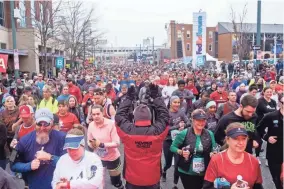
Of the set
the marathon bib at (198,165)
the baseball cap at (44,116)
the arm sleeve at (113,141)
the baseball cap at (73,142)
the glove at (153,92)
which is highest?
the glove at (153,92)

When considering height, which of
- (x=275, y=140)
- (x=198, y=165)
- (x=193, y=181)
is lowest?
(x=193, y=181)

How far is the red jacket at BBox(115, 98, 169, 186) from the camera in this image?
372 centimetres

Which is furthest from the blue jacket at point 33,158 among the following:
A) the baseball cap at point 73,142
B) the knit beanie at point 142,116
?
the knit beanie at point 142,116

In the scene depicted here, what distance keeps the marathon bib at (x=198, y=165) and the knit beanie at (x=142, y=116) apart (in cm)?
91

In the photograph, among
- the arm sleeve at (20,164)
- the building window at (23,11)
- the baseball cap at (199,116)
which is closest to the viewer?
the arm sleeve at (20,164)

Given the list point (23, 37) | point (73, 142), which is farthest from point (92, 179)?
point (23, 37)

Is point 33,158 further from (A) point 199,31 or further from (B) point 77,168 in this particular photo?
(A) point 199,31

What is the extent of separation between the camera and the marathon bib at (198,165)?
4152 mm

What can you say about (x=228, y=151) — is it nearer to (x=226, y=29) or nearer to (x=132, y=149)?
(x=132, y=149)

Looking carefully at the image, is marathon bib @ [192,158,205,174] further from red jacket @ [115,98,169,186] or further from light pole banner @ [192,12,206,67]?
light pole banner @ [192,12,206,67]

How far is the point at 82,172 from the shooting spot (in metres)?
3.03

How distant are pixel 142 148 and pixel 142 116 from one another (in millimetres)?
381

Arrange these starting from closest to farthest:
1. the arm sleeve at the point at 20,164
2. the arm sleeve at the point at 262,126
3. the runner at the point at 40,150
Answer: the arm sleeve at the point at 20,164 → the runner at the point at 40,150 → the arm sleeve at the point at 262,126

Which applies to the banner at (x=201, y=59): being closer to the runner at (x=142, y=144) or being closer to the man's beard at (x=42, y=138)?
the runner at (x=142, y=144)
